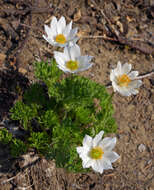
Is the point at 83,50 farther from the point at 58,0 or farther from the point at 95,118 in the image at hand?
the point at 95,118

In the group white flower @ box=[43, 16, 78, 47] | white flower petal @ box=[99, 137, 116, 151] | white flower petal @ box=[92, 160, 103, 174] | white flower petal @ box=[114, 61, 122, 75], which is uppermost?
white flower @ box=[43, 16, 78, 47]

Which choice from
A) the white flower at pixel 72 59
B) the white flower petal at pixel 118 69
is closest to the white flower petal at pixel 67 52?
the white flower at pixel 72 59

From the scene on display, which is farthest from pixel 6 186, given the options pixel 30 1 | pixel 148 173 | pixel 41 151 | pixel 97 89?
pixel 30 1

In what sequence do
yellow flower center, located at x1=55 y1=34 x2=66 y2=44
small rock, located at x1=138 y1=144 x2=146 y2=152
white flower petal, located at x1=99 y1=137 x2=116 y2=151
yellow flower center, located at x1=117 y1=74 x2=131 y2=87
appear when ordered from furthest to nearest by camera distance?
1. small rock, located at x1=138 y1=144 x2=146 y2=152
2. yellow flower center, located at x1=55 y1=34 x2=66 y2=44
3. yellow flower center, located at x1=117 y1=74 x2=131 y2=87
4. white flower petal, located at x1=99 y1=137 x2=116 y2=151

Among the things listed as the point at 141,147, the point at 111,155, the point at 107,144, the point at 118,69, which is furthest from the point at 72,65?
the point at 141,147

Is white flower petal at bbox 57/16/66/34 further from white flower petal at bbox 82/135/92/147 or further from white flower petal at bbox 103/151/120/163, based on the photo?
white flower petal at bbox 103/151/120/163

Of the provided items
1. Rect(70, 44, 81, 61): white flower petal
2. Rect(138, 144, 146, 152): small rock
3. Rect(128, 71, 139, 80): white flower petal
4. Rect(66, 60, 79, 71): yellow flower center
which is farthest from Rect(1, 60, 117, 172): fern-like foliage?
Rect(138, 144, 146, 152): small rock

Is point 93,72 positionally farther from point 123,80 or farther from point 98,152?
point 98,152
